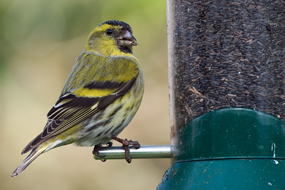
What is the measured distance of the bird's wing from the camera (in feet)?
16.7

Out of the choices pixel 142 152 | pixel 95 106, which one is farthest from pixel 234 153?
pixel 95 106

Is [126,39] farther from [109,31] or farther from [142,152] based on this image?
[142,152]

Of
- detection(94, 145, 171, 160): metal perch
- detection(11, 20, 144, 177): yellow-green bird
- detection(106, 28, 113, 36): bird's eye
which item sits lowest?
detection(94, 145, 171, 160): metal perch

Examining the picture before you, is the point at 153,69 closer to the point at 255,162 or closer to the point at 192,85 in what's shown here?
the point at 192,85

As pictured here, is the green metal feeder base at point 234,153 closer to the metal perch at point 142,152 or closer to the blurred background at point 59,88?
the metal perch at point 142,152

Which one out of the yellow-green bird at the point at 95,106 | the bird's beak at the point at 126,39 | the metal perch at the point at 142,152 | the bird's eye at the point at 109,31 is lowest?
the metal perch at the point at 142,152

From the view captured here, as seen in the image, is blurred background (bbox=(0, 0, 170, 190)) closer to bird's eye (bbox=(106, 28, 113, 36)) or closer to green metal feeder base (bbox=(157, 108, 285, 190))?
bird's eye (bbox=(106, 28, 113, 36))

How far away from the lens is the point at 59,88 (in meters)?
9.08

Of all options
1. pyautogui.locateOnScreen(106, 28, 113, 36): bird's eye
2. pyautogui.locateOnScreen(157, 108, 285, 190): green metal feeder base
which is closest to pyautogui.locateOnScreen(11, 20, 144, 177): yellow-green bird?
pyautogui.locateOnScreen(106, 28, 113, 36): bird's eye

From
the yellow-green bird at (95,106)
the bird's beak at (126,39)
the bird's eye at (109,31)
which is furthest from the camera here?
the bird's eye at (109,31)

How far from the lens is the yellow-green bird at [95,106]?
506 centimetres

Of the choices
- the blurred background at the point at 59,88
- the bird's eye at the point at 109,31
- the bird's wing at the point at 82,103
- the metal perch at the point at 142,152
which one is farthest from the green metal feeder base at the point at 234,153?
the blurred background at the point at 59,88

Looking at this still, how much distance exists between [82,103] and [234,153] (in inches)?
64.5

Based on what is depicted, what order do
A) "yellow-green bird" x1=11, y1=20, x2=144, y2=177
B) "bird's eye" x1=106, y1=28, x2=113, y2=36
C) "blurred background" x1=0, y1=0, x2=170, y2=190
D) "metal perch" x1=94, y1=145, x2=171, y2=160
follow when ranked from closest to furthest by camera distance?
"metal perch" x1=94, y1=145, x2=171, y2=160 → "yellow-green bird" x1=11, y1=20, x2=144, y2=177 → "bird's eye" x1=106, y1=28, x2=113, y2=36 → "blurred background" x1=0, y1=0, x2=170, y2=190
